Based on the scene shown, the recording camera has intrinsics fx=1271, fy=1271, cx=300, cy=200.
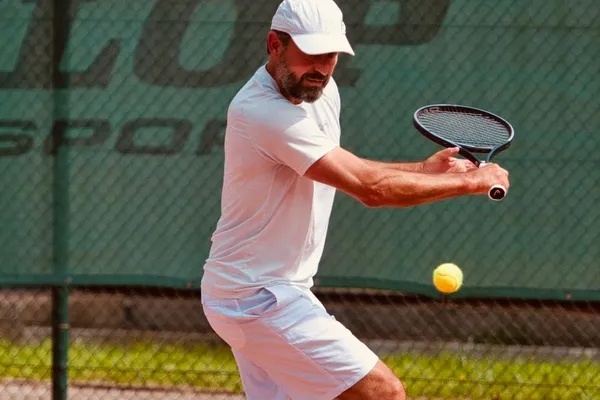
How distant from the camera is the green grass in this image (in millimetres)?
5738

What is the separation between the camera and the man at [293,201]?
3.65 m

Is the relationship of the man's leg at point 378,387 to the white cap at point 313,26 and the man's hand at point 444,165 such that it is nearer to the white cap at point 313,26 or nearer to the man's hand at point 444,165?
the man's hand at point 444,165

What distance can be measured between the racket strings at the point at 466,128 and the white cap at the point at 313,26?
649 mm

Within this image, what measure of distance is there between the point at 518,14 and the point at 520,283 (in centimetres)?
116

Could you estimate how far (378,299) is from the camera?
572 centimetres

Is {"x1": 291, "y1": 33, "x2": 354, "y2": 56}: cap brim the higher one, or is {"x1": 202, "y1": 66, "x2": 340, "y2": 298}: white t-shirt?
{"x1": 291, "y1": 33, "x2": 354, "y2": 56}: cap brim

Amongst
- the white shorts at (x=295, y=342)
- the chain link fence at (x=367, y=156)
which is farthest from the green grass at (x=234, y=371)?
the white shorts at (x=295, y=342)

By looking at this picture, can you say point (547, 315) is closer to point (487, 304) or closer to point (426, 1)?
point (487, 304)

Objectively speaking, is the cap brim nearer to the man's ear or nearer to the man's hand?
the man's ear

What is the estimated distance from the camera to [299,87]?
145 inches

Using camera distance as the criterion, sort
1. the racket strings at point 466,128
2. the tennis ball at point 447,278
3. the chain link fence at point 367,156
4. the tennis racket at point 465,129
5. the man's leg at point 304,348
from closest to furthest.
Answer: the man's leg at point 304,348, the tennis racket at point 465,129, the racket strings at point 466,128, the tennis ball at point 447,278, the chain link fence at point 367,156

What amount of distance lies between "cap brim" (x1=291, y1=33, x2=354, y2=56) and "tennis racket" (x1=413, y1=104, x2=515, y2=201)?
1.87ft

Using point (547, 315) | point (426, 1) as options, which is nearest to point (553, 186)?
point (547, 315)

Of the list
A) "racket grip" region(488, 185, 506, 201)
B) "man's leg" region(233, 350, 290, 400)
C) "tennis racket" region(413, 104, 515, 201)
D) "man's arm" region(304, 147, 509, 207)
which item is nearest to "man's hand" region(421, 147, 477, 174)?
"tennis racket" region(413, 104, 515, 201)
